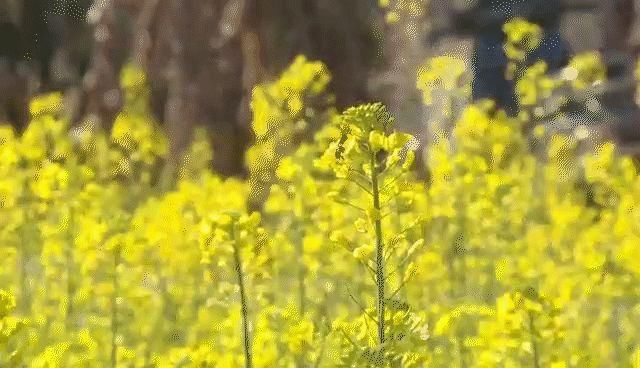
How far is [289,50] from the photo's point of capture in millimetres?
10352

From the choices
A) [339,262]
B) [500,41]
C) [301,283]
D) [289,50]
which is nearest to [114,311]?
[301,283]

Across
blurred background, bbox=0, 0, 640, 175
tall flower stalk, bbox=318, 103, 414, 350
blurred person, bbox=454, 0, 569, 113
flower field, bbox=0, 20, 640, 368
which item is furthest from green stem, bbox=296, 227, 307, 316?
blurred person, bbox=454, 0, 569, 113

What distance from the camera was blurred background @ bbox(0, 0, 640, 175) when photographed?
28.3ft

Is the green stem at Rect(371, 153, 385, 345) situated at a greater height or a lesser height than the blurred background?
lesser

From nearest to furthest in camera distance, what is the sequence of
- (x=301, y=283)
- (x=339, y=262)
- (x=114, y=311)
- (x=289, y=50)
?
(x=114, y=311), (x=301, y=283), (x=339, y=262), (x=289, y=50)

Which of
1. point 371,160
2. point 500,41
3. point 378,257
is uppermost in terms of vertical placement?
point 500,41

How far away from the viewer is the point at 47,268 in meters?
4.86

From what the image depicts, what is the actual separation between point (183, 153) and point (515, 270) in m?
7.37

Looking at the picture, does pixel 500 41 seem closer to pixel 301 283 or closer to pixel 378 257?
pixel 301 283

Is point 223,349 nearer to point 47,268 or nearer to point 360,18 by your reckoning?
point 47,268

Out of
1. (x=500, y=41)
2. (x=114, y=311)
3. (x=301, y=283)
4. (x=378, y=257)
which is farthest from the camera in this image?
(x=500, y=41)

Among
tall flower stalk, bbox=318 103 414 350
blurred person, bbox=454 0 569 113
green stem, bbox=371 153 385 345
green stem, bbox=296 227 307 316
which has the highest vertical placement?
blurred person, bbox=454 0 569 113

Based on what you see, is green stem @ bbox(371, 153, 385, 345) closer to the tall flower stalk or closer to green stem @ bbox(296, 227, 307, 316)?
the tall flower stalk

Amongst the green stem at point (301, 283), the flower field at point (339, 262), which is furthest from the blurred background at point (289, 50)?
the green stem at point (301, 283)
